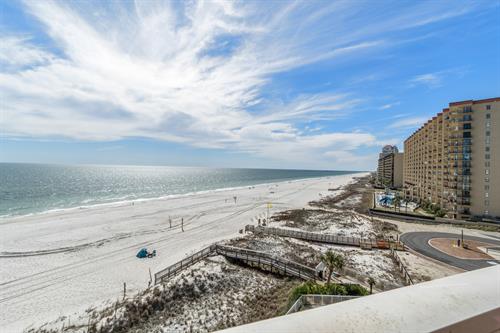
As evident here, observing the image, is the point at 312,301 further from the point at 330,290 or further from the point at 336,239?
the point at 336,239

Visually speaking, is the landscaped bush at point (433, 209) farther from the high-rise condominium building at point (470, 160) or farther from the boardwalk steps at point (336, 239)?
the boardwalk steps at point (336, 239)

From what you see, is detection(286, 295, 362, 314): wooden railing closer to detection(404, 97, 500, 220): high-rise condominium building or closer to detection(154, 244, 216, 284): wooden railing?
detection(154, 244, 216, 284): wooden railing

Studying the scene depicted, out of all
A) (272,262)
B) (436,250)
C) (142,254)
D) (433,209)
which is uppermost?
(433,209)

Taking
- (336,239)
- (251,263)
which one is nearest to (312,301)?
(251,263)

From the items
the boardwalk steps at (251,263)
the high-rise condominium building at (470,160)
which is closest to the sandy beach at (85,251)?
the boardwalk steps at (251,263)

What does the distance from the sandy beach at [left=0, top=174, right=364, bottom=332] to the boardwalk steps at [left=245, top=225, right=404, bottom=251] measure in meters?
4.78

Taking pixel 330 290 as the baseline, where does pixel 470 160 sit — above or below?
above

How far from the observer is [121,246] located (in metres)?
27.3

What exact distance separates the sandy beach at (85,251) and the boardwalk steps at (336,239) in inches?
188

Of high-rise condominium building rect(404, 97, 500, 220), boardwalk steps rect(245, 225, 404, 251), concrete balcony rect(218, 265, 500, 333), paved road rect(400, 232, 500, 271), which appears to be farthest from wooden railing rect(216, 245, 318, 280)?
high-rise condominium building rect(404, 97, 500, 220)

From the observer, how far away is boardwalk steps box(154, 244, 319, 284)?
1892 centimetres

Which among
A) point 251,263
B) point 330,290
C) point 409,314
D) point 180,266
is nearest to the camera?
point 409,314

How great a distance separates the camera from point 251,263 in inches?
849

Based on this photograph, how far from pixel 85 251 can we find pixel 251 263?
18866mm
